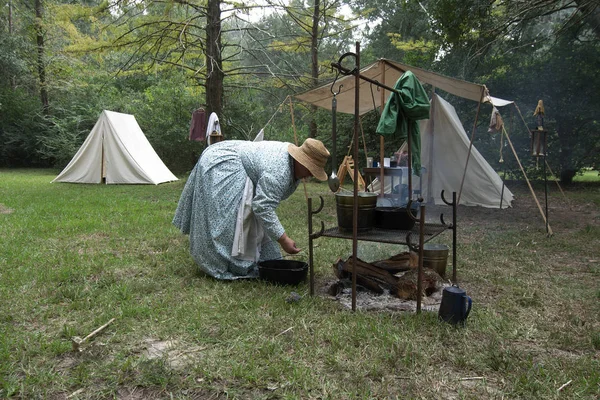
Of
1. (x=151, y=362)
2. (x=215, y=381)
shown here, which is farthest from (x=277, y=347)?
(x=151, y=362)

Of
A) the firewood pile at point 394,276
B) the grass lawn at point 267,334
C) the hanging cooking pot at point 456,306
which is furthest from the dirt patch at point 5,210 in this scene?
the hanging cooking pot at point 456,306

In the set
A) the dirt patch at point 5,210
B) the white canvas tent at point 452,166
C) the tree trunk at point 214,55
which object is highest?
the tree trunk at point 214,55

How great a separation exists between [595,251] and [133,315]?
14.5ft

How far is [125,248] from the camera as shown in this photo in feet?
13.8

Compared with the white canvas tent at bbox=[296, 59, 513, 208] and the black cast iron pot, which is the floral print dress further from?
the white canvas tent at bbox=[296, 59, 513, 208]

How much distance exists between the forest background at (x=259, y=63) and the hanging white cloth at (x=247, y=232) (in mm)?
2597

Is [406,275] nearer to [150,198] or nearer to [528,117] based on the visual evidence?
[150,198]

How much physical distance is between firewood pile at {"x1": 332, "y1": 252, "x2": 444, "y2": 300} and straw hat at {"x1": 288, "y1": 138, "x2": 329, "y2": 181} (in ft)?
2.30

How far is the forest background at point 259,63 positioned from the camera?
7.07 m

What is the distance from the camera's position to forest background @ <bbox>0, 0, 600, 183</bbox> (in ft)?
23.2

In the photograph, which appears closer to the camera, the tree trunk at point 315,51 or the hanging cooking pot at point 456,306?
the hanging cooking pot at point 456,306

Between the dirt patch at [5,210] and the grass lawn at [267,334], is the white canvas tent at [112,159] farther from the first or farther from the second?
the grass lawn at [267,334]

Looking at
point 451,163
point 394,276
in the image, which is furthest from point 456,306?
point 451,163

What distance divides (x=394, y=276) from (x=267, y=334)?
1226mm
